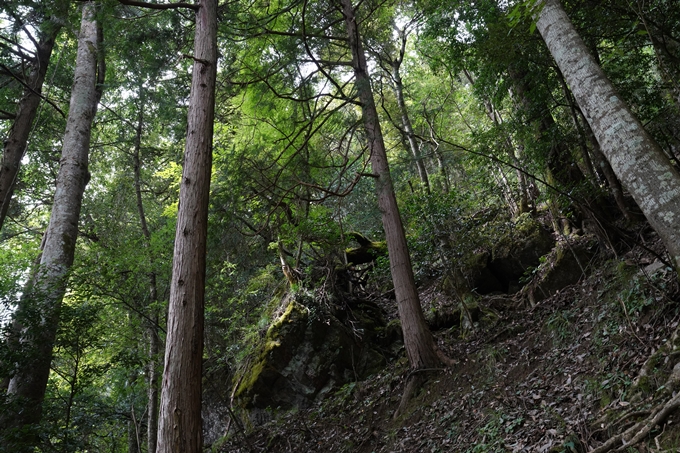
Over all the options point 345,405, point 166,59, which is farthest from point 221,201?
point 345,405

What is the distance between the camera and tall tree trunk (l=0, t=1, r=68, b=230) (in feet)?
24.9

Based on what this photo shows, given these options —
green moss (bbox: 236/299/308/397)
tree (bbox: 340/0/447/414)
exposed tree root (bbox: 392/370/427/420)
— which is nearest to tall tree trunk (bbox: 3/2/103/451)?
green moss (bbox: 236/299/308/397)

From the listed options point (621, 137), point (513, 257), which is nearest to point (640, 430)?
point (621, 137)

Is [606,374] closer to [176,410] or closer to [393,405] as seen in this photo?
[393,405]

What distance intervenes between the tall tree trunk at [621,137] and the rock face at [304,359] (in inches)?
242

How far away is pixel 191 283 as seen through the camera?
436cm

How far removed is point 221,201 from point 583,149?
6886 millimetres

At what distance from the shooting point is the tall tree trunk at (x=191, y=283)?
12.4 feet

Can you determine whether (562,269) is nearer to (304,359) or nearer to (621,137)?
(621,137)

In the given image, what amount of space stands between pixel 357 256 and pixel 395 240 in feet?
12.1

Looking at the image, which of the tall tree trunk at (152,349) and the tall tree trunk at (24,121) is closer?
the tall tree trunk at (24,121)

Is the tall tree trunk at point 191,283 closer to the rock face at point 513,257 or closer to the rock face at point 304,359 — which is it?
the rock face at point 304,359

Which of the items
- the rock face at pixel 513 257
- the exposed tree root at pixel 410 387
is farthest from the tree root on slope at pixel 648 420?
the rock face at pixel 513 257

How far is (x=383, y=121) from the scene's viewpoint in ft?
62.7
